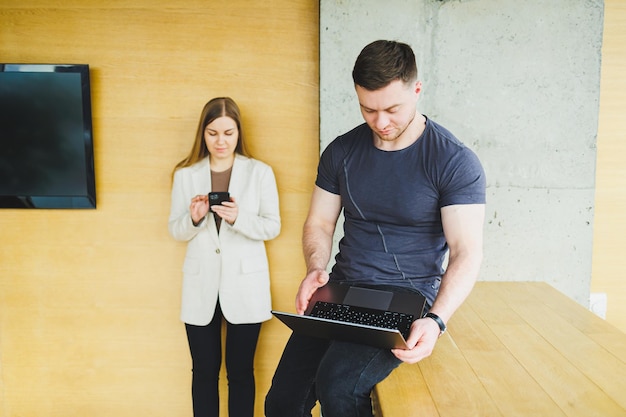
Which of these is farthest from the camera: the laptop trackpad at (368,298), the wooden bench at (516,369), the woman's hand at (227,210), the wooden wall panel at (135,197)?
the wooden wall panel at (135,197)

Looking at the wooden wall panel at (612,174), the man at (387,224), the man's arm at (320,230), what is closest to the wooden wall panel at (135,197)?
the man's arm at (320,230)

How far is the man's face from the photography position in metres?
1.78

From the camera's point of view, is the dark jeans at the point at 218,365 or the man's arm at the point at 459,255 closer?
the man's arm at the point at 459,255

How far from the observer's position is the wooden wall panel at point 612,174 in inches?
115

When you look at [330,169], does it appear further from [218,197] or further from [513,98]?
[513,98]

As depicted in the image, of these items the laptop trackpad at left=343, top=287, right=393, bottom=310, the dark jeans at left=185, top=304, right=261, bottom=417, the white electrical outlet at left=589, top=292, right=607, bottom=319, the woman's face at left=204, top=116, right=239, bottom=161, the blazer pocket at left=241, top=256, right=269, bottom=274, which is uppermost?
the woman's face at left=204, top=116, right=239, bottom=161

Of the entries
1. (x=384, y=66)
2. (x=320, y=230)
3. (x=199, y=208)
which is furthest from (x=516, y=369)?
(x=199, y=208)

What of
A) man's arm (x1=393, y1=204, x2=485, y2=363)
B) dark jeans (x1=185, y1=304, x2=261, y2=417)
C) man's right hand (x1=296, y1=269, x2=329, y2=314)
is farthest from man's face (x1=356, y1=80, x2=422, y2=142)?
dark jeans (x1=185, y1=304, x2=261, y2=417)

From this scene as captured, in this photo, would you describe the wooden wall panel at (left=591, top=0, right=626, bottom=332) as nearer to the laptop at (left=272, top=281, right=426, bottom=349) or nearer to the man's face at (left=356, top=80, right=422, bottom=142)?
the man's face at (left=356, top=80, right=422, bottom=142)

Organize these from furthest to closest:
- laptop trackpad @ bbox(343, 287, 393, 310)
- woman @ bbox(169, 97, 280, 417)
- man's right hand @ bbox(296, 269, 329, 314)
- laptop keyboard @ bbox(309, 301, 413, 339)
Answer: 1. woman @ bbox(169, 97, 280, 417)
2. man's right hand @ bbox(296, 269, 329, 314)
3. laptop trackpad @ bbox(343, 287, 393, 310)
4. laptop keyboard @ bbox(309, 301, 413, 339)

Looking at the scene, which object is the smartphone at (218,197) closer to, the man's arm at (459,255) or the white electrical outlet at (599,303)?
the man's arm at (459,255)

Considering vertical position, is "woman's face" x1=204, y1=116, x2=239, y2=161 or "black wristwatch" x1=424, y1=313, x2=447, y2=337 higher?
"woman's face" x1=204, y1=116, x2=239, y2=161

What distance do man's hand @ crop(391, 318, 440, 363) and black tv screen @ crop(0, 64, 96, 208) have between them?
6.62 ft

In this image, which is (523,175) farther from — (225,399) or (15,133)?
(15,133)
